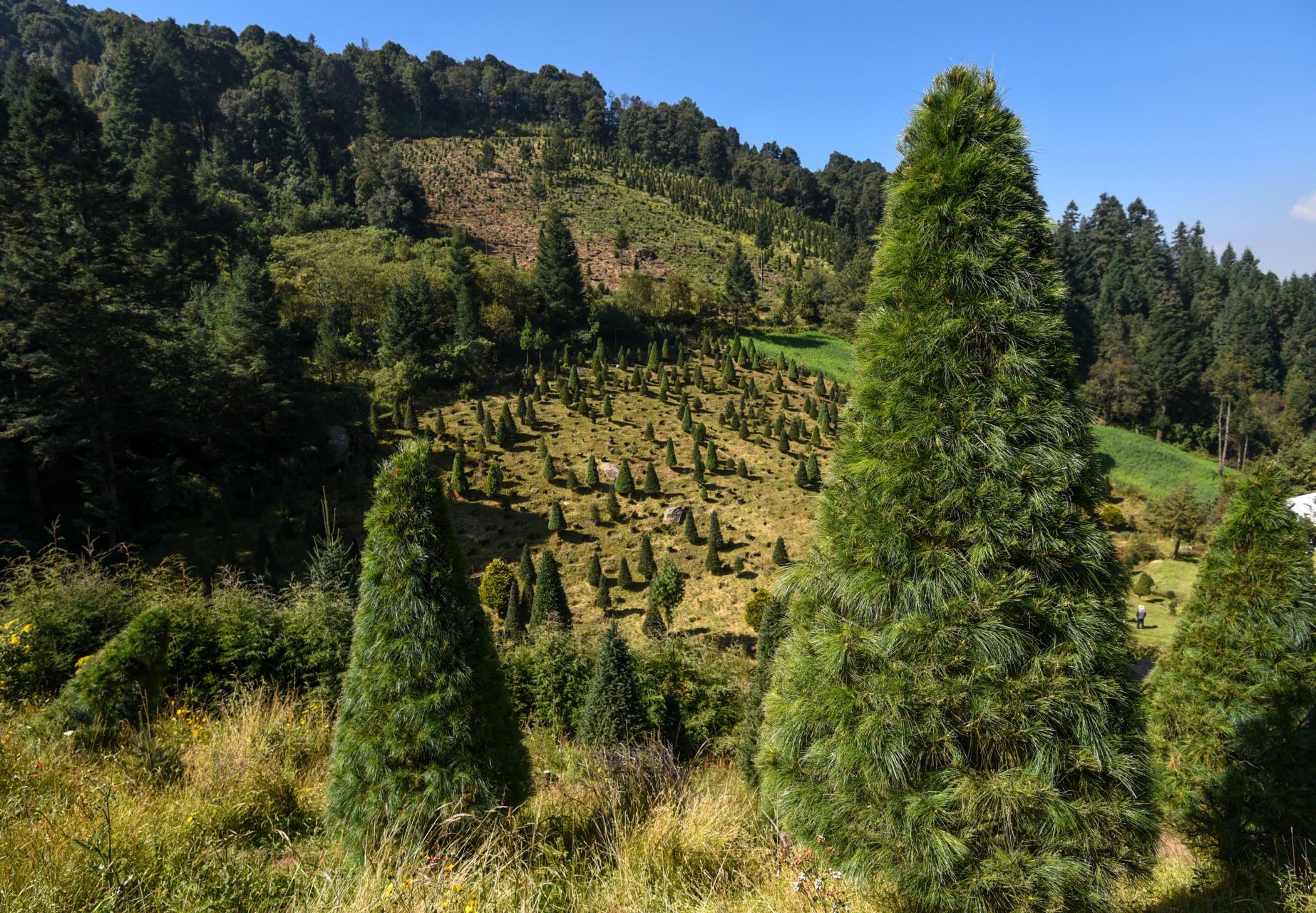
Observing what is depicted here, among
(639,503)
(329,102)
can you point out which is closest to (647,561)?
(639,503)

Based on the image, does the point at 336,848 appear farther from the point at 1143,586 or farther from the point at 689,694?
the point at 1143,586

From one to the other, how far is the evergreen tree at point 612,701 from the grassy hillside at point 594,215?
156 feet

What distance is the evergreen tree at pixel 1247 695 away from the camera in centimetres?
580

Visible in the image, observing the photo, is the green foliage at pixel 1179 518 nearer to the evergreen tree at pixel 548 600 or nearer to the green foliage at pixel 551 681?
the evergreen tree at pixel 548 600

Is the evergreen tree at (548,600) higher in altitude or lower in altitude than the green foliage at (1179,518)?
lower

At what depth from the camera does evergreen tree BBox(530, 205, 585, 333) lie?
44.2 metres

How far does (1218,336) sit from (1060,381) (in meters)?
89.1

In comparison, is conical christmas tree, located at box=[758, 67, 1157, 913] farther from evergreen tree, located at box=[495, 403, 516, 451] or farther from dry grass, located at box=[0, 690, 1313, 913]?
evergreen tree, located at box=[495, 403, 516, 451]

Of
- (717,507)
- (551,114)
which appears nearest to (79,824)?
(717,507)

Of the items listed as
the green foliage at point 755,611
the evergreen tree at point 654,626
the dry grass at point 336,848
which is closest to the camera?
the dry grass at point 336,848

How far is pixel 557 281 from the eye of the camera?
4434 centimetres

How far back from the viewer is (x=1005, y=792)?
2984 mm

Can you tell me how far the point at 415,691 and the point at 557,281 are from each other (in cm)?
4319

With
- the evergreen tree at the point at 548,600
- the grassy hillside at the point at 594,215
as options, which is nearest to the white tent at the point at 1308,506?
the evergreen tree at the point at 548,600
